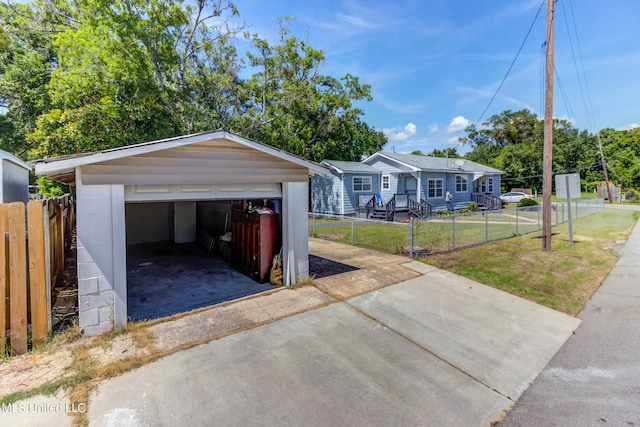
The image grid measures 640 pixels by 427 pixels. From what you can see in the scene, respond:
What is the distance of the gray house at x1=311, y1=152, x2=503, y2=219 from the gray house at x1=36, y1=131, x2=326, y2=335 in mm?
12919

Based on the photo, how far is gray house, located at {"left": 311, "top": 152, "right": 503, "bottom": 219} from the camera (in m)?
20.1

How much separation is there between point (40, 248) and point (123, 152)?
159 cm

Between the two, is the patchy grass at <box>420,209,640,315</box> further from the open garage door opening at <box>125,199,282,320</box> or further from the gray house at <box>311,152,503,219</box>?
the gray house at <box>311,152,503,219</box>

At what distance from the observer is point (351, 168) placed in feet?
67.5

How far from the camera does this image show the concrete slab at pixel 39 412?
274 cm

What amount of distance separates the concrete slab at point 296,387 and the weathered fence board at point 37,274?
1.53 m

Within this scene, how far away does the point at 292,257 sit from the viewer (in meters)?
6.50

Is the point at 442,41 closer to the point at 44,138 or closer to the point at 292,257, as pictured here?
the point at 292,257

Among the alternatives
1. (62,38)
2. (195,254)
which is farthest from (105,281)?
(62,38)

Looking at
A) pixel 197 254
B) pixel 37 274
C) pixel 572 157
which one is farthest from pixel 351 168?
pixel 572 157

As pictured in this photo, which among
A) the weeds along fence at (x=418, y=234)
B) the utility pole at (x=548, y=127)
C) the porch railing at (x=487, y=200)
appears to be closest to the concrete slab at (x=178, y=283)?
the weeds along fence at (x=418, y=234)

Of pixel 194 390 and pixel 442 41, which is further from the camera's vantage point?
pixel 442 41

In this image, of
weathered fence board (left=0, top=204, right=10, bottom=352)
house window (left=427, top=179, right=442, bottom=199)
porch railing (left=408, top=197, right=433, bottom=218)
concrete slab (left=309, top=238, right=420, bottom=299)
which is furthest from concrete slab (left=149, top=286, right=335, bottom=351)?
house window (left=427, top=179, right=442, bottom=199)

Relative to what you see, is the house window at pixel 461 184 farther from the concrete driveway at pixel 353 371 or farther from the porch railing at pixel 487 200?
the concrete driveway at pixel 353 371
